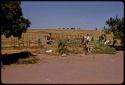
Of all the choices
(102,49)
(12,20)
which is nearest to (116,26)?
(102,49)

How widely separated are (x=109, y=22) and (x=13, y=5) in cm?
1365

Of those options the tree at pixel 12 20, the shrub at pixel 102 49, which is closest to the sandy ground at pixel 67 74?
the tree at pixel 12 20

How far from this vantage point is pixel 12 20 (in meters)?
20.9

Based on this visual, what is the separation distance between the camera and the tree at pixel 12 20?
19.4 meters

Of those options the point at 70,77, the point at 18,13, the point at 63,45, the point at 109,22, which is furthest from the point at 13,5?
the point at 109,22

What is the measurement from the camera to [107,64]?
18609 millimetres

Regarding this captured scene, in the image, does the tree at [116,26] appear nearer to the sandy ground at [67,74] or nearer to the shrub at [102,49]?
the shrub at [102,49]

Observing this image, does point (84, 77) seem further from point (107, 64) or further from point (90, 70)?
point (107, 64)

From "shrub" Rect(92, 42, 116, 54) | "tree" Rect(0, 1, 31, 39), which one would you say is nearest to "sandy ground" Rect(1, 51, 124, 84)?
"tree" Rect(0, 1, 31, 39)

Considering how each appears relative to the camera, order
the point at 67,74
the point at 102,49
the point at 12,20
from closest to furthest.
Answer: the point at 67,74 → the point at 12,20 → the point at 102,49

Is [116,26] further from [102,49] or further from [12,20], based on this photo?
[12,20]

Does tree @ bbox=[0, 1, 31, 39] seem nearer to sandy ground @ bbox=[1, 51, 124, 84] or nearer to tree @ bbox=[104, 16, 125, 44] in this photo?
sandy ground @ bbox=[1, 51, 124, 84]

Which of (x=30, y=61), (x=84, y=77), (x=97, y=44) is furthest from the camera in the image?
(x=97, y=44)

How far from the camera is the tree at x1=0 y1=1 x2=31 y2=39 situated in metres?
19.4
